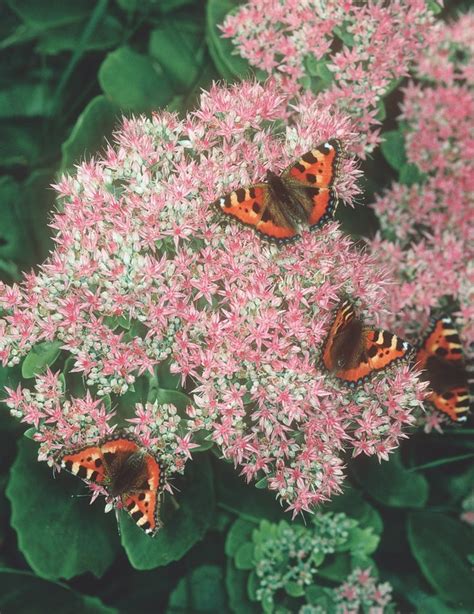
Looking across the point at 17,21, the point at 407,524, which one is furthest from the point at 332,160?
the point at 17,21

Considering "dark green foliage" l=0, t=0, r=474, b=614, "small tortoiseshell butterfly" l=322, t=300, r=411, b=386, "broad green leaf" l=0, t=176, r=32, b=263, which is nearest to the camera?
"small tortoiseshell butterfly" l=322, t=300, r=411, b=386

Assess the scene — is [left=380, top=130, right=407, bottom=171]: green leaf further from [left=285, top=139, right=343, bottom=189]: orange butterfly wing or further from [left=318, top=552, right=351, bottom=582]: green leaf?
[left=318, top=552, right=351, bottom=582]: green leaf

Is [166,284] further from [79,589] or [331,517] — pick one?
[79,589]

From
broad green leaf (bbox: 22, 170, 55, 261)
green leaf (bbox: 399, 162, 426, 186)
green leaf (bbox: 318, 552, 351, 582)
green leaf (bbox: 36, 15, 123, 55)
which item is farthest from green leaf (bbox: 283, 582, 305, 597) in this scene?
green leaf (bbox: 36, 15, 123, 55)

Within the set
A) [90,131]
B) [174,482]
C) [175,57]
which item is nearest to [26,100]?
[90,131]

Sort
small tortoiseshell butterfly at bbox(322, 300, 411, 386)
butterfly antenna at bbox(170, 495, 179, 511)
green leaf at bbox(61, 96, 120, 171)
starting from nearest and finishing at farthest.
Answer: small tortoiseshell butterfly at bbox(322, 300, 411, 386), butterfly antenna at bbox(170, 495, 179, 511), green leaf at bbox(61, 96, 120, 171)

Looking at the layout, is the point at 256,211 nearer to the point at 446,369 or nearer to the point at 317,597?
the point at 446,369

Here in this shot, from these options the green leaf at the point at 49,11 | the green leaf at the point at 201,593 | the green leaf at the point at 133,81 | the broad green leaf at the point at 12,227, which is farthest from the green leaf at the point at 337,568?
the green leaf at the point at 49,11
